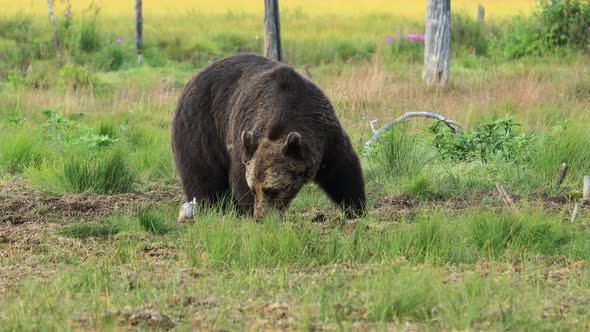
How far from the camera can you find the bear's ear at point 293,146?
273 inches

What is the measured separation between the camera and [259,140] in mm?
7340

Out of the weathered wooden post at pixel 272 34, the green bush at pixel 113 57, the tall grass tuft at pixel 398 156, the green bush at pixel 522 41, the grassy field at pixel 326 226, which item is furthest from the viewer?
the green bush at pixel 113 57

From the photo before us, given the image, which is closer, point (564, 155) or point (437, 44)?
point (564, 155)

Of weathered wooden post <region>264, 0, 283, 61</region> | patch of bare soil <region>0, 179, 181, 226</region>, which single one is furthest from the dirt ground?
weathered wooden post <region>264, 0, 283, 61</region>

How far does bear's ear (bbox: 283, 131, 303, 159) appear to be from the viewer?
6.94 m

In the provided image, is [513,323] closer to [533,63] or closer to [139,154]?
[139,154]

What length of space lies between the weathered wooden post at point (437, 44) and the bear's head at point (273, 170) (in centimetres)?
949

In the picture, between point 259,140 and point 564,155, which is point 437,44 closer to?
point 564,155

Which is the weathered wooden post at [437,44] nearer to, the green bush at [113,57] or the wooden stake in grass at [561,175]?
the wooden stake in grass at [561,175]

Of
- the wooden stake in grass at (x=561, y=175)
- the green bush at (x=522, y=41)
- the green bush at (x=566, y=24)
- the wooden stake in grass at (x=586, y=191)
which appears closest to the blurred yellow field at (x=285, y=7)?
the green bush at (x=522, y=41)

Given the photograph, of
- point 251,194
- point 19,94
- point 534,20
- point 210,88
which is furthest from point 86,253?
point 534,20

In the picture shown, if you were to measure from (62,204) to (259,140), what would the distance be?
2473mm

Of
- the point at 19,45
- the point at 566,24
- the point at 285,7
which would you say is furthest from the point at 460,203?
the point at 285,7

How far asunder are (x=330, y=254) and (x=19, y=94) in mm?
10516
